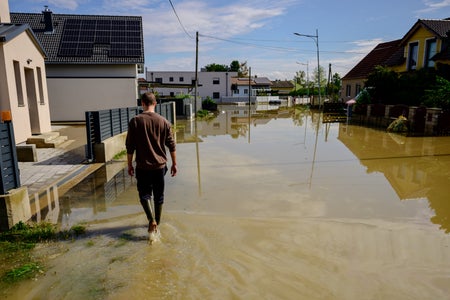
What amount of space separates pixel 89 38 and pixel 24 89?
1150 centimetres

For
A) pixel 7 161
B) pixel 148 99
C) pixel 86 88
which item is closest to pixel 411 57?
pixel 86 88

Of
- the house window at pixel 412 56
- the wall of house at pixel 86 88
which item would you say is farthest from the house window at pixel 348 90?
the wall of house at pixel 86 88

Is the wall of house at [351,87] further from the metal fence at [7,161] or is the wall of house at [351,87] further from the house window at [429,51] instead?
the metal fence at [7,161]

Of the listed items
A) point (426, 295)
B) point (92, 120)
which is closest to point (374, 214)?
point (426, 295)

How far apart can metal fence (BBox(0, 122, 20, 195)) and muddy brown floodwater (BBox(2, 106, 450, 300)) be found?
0.89 meters

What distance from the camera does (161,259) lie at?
3.65 meters

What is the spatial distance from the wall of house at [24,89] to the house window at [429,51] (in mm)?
23532

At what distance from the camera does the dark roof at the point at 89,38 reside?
19.2 meters

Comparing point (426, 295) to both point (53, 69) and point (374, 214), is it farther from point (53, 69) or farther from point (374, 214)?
point (53, 69)

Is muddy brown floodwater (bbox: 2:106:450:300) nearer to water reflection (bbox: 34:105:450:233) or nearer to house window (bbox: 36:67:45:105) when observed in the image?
water reflection (bbox: 34:105:450:233)

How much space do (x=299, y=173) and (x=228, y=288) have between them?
5158mm

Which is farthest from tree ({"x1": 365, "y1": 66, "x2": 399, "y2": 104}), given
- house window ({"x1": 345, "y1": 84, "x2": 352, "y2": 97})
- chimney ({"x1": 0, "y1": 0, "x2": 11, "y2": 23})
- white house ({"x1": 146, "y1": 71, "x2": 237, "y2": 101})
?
white house ({"x1": 146, "y1": 71, "x2": 237, "y2": 101})

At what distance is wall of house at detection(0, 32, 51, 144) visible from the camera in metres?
9.13

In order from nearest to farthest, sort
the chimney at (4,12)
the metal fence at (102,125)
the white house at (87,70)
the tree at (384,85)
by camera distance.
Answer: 1. the metal fence at (102,125)
2. the chimney at (4,12)
3. the white house at (87,70)
4. the tree at (384,85)
